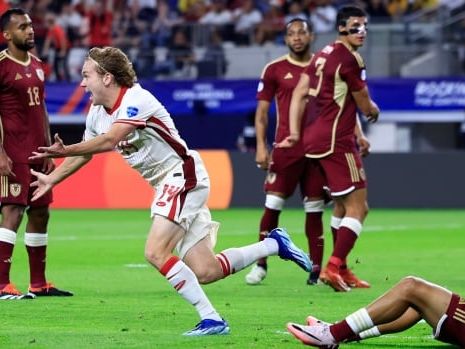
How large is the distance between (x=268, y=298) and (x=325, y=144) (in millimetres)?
1748

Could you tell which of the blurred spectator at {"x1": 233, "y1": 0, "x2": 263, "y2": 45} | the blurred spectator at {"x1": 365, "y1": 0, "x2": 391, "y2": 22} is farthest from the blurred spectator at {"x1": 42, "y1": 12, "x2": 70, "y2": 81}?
the blurred spectator at {"x1": 365, "y1": 0, "x2": 391, "y2": 22}

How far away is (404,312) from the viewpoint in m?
7.54

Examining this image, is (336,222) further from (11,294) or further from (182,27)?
(182,27)

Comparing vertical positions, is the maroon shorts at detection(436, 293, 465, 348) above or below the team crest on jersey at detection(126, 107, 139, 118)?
below

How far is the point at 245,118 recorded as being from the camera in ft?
104

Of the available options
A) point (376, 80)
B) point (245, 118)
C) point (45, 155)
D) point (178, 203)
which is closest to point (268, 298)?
point (178, 203)

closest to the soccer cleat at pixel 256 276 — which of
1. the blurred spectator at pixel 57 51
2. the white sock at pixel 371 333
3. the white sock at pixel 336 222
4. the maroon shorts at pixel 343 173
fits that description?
the white sock at pixel 336 222

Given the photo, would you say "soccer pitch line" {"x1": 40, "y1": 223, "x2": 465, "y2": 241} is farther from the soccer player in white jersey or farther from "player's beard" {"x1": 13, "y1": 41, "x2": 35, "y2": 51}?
the soccer player in white jersey

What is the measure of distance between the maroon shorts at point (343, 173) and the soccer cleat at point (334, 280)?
0.76 m

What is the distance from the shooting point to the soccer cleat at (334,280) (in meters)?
11.9

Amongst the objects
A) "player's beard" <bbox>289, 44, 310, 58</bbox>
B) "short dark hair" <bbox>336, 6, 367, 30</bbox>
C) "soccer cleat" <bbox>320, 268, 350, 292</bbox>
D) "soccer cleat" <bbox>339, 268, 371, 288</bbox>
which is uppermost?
"short dark hair" <bbox>336, 6, 367, 30</bbox>

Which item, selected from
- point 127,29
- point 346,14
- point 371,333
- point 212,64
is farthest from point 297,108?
point 127,29

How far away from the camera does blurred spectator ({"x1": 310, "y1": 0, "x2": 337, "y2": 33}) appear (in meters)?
29.9

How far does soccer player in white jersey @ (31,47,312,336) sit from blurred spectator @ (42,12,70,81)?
21.0m
